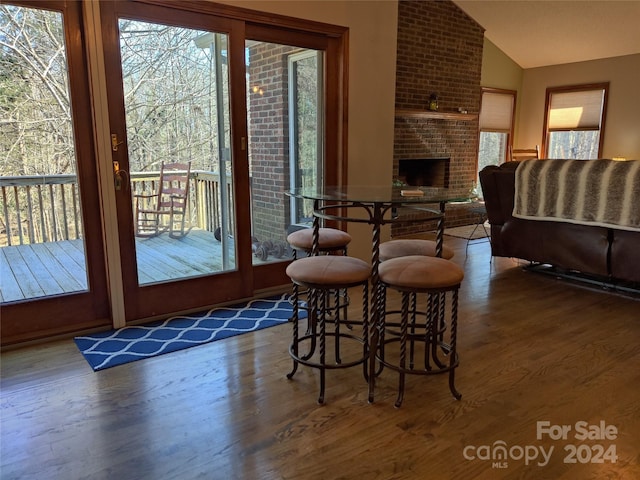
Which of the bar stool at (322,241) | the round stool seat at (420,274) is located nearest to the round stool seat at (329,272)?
the round stool seat at (420,274)

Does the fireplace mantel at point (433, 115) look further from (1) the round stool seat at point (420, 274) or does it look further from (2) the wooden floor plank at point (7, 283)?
(2) the wooden floor plank at point (7, 283)

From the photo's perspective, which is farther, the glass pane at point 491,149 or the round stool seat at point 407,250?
the glass pane at point 491,149

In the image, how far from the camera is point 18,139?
2652 millimetres

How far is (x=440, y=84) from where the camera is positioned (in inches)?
254

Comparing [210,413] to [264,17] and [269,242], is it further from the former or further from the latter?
[264,17]

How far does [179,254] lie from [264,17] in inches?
68.8

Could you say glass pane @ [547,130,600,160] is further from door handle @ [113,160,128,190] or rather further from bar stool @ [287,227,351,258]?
door handle @ [113,160,128,190]

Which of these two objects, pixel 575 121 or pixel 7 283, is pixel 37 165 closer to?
pixel 7 283

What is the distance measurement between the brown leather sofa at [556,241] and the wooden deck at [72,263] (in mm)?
2535

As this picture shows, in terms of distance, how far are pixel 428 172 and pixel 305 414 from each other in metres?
5.32

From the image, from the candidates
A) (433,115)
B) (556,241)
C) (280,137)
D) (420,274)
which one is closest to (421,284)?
(420,274)

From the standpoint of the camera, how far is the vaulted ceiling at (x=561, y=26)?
597 centimetres

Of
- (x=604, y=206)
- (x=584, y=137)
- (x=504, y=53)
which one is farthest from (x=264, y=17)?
(x=584, y=137)

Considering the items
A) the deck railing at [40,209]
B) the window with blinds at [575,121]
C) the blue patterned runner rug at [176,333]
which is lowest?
the blue patterned runner rug at [176,333]
